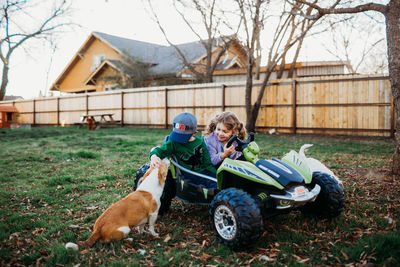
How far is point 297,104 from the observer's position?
38.8ft

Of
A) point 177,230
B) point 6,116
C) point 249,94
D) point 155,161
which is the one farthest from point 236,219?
point 6,116

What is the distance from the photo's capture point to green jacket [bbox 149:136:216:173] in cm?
323

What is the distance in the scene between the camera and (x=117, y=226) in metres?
2.58

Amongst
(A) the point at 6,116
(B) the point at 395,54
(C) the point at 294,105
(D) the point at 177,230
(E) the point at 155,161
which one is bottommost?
(D) the point at 177,230

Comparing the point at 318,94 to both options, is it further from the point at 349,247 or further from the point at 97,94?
the point at 97,94

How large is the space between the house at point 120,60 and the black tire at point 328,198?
15394 mm

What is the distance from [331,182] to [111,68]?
22.8 m

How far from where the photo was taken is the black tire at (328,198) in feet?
9.80

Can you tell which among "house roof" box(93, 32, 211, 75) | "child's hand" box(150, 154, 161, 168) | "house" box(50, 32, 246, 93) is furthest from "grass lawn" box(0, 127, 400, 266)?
"house roof" box(93, 32, 211, 75)

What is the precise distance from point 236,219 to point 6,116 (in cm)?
2182

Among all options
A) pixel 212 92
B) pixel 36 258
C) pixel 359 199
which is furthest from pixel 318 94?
pixel 36 258

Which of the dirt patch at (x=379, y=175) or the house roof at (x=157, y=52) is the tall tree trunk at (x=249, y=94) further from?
the house roof at (x=157, y=52)

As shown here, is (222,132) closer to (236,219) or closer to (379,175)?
(236,219)

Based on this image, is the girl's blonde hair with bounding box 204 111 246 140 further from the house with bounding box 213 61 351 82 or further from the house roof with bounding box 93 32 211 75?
the house roof with bounding box 93 32 211 75
